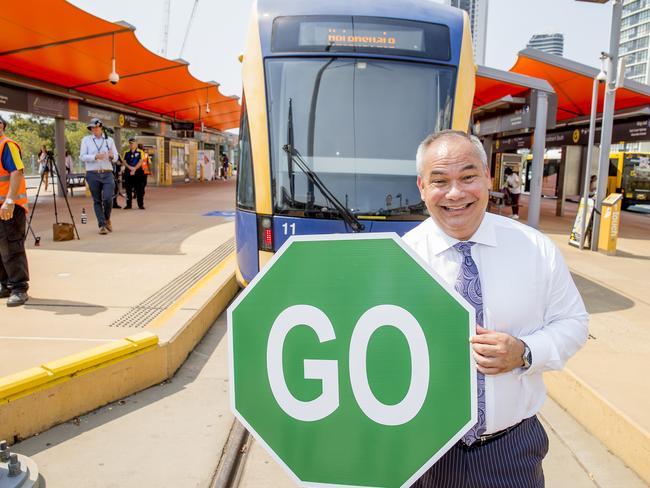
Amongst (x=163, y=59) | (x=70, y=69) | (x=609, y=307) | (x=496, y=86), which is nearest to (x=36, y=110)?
(x=70, y=69)

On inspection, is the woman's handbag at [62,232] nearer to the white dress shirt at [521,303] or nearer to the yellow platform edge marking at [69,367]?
the yellow platform edge marking at [69,367]

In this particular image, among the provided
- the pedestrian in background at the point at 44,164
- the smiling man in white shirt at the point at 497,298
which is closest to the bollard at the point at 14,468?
the smiling man in white shirt at the point at 497,298

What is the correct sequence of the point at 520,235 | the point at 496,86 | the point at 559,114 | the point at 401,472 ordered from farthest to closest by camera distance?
the point at 559,114, the point at 496,86, the point at 520,235, the point at 401,472

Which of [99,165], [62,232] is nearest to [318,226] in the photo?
[62,232]

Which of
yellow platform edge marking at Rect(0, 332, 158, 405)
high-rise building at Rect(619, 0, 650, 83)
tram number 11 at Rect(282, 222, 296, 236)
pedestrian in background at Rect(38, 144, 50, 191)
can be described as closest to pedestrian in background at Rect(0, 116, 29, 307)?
yellow platform edge marking at Rect(0, 332, 158, 405)

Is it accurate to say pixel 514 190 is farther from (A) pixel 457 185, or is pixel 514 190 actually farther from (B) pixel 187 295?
(A) pixel 457 185

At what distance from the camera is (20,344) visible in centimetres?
426

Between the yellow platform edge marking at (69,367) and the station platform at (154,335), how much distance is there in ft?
0.03

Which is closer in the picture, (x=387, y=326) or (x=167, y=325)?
(x=387, y=326)

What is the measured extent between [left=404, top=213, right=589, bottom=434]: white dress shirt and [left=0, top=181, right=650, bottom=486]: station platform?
183 cm

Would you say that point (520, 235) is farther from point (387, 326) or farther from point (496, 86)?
point (496, 86)

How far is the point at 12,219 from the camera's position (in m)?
5.49

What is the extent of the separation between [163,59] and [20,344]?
1377 centimetres

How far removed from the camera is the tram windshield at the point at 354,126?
17.4 feet
